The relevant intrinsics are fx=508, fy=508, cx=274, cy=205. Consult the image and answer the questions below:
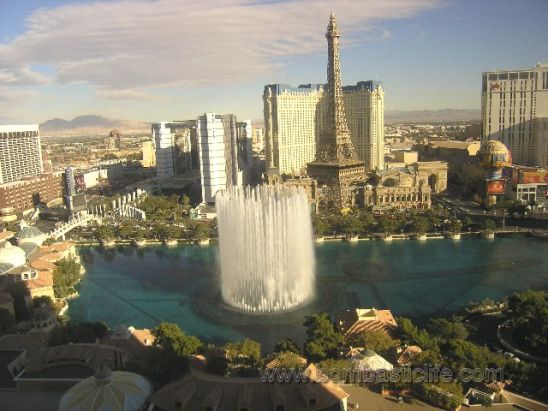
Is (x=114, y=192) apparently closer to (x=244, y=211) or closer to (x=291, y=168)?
(x=291, y=168)

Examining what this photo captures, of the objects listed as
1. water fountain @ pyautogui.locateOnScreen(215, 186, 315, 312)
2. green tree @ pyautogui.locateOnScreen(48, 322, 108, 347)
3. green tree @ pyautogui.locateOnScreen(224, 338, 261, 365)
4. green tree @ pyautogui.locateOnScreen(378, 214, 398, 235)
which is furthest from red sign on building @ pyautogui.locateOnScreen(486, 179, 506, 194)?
green tree @ pyautogui.locateOnScreen(48, 322, 108, 347)

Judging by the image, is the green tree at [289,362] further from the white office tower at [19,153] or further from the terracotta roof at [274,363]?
the white office tower at [19,153]

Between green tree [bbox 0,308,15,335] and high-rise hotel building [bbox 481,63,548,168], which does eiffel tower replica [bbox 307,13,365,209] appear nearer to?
high-rise hotel building [bbox 481,63,548,168]

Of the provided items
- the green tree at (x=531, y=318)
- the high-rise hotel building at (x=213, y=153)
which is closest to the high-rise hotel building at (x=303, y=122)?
the high-rise hotel building at (x=213, y=153)

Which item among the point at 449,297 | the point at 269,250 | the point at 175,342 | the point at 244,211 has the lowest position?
the point at 449,297

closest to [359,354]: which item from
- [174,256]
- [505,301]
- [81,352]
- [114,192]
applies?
[81,352]

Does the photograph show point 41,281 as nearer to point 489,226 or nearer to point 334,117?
point 489,226

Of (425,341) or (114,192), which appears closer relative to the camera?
(425,341)
